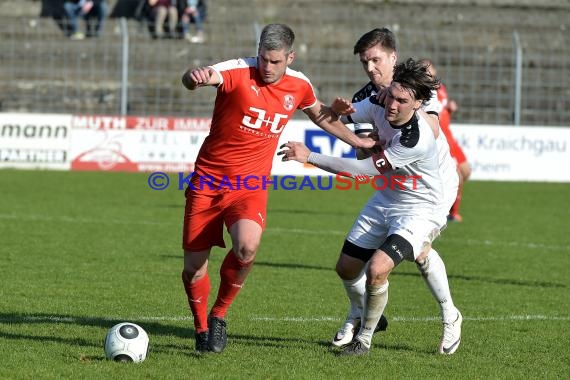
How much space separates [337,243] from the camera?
13.0m

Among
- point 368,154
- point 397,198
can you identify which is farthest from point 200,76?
point 397,198

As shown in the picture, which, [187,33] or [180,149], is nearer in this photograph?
[180,149]

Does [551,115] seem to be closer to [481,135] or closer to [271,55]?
[481,135]

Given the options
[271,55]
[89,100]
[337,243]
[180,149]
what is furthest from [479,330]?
[89,100]

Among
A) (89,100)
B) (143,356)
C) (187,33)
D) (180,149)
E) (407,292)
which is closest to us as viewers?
(143,356)

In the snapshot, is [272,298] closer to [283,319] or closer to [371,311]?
[283,319]

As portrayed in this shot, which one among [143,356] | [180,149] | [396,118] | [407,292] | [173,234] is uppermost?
[396,118]

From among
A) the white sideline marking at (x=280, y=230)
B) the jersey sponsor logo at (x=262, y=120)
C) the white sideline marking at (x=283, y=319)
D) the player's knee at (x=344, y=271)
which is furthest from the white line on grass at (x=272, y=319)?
the white sideline marking at (x=280, y=230)

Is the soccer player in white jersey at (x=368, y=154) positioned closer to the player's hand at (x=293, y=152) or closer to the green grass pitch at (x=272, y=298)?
the green grass pitch at (x=272, y=298)

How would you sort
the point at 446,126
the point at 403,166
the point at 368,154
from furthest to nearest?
1. the point at 446,126
2. the point at 368,154
3. the point at 403,166

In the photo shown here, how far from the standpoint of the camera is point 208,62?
25.2 meters

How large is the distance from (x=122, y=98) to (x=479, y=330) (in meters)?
15.6

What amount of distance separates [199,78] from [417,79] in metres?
1.37

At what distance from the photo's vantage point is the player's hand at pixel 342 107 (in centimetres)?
717
